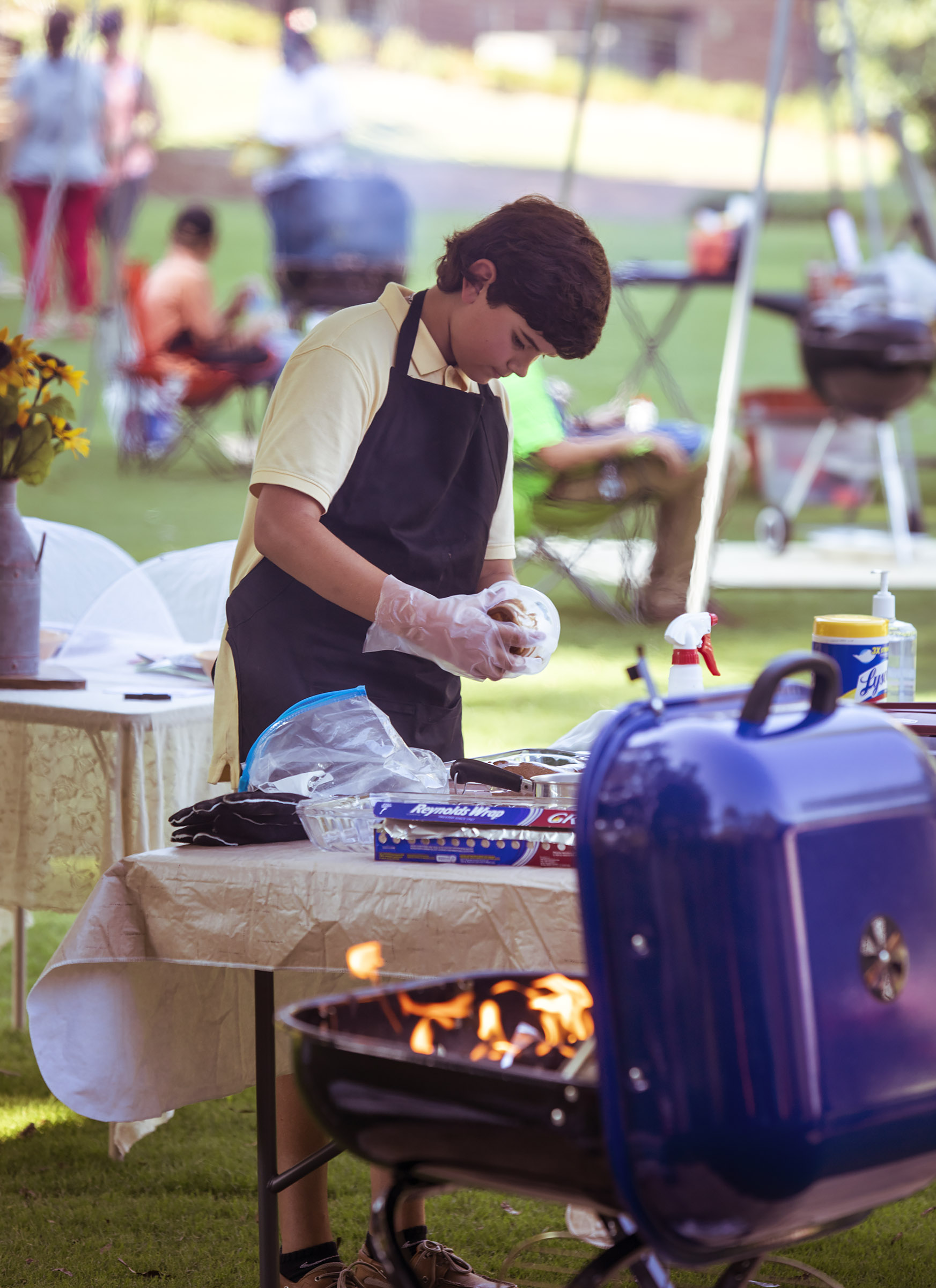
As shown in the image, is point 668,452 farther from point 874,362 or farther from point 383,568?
point 383,568

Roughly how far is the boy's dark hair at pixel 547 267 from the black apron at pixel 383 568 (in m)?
0.18

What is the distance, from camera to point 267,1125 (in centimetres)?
182

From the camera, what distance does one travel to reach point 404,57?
1861cm

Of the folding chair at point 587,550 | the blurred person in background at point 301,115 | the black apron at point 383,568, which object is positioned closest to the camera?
the black apron at point 383,568

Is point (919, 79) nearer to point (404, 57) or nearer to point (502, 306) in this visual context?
point (404, 57)

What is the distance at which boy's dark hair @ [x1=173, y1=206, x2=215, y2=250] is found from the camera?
8.71 meters

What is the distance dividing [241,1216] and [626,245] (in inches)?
565

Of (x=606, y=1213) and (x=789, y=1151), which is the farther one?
(x=606, y=1213)

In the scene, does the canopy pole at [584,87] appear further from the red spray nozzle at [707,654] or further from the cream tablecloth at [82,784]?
the red spray nozzle at [707,654]

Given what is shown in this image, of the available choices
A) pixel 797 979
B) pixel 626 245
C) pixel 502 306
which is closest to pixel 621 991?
pixel 797 979

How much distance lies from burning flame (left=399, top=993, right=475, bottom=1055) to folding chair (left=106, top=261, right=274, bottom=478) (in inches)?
294

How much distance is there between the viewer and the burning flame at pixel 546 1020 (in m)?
1.46

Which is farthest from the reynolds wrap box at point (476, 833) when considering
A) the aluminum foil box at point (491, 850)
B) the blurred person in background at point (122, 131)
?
the blurred person in background at point (122, 131)

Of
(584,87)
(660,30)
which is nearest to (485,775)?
(584,87)
